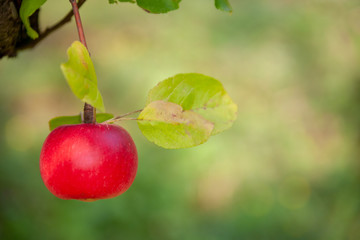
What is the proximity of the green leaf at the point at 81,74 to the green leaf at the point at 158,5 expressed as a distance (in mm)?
144

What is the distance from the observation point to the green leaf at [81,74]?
428 millimetres

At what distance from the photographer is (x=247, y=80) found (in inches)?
112

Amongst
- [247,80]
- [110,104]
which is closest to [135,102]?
[110,104]

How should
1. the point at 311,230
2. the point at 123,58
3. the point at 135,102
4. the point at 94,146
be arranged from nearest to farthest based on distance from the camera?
the point at 94,146
the point at 311,230
the point at 135,102
the point at 123,58

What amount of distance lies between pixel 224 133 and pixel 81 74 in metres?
2.18

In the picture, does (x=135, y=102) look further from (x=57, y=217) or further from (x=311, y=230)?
(x=311, y=230)

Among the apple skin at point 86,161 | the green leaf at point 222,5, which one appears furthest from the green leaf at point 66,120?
the green leaf at point 222,5

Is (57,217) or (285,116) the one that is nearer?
(57,217)

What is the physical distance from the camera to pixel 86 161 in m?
0.51

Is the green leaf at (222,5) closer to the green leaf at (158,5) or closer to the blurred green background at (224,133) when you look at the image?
the green leaf at (158,5)

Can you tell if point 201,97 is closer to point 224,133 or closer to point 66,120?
point 66,120

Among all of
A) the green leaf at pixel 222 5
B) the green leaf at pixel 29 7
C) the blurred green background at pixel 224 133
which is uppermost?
the green leaf at pixel 222 5

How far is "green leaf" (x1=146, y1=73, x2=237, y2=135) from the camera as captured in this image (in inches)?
19.3

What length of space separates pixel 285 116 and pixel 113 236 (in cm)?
128
